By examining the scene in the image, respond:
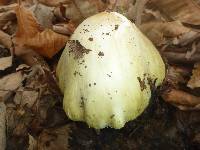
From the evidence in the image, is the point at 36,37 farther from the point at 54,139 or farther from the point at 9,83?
the point at 54,139

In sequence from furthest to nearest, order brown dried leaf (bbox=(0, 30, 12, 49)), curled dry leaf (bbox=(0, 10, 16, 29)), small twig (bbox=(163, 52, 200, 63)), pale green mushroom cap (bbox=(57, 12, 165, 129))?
curled dry leaf (bbox=(0, 10, 16, 29)), brown dried leaf (bbox=(0, 30, 12, 49)), small twig (bbox=(163, 52, 200, 63)), pale green mushroom cap (bbox=(57, 12, 165, 129))

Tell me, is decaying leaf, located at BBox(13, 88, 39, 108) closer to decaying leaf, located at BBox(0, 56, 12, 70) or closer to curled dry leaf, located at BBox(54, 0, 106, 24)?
decaying leaf, located at BBox(0, 56, 12, 70)

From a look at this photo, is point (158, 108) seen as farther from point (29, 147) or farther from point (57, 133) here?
point (29, 147)

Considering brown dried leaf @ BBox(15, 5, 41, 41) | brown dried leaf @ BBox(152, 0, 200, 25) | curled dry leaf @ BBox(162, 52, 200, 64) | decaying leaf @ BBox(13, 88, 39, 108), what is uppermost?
brown dried leaf @ BBox(152, 0, 200, 25)

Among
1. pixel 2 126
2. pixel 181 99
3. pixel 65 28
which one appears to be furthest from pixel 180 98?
pixel 2 126

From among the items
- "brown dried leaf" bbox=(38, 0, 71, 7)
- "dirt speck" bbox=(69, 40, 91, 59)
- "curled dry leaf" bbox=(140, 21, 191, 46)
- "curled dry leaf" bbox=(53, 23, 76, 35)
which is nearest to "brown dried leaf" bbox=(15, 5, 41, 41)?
"curled dry leaf" bbox=(53, 23, 76, 35)

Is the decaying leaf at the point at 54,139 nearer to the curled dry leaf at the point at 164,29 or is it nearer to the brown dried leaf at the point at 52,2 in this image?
the curled dry leaf at the point at 164,29

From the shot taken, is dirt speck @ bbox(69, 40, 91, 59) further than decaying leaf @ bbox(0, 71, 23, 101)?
No
